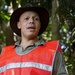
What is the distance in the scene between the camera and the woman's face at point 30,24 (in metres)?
2.88

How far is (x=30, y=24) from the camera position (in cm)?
289

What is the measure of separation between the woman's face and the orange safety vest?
0.16 m

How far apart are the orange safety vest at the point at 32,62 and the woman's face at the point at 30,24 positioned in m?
0.16

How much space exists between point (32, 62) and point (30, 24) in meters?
0.38

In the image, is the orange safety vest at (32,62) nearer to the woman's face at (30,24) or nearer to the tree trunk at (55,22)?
the woman's face at (30,24)

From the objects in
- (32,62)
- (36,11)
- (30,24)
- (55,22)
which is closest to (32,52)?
(32,62)

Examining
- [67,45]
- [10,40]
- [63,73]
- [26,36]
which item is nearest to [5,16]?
[10,40]

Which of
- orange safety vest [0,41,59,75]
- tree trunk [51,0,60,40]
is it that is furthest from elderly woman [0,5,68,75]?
tree trunk [51,0,60,40]

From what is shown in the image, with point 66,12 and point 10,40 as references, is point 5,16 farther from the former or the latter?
point 66,12

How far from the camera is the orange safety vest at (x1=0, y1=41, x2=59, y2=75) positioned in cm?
269

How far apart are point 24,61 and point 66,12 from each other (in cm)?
171

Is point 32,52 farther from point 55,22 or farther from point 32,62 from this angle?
point 55,22

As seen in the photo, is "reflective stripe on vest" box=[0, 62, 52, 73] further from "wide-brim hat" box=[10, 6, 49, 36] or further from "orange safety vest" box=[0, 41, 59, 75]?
"wide-brim hat" box=[10, 6, 49, 36]

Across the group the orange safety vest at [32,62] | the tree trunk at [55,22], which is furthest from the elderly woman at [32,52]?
the tree trunk at [55,22]
